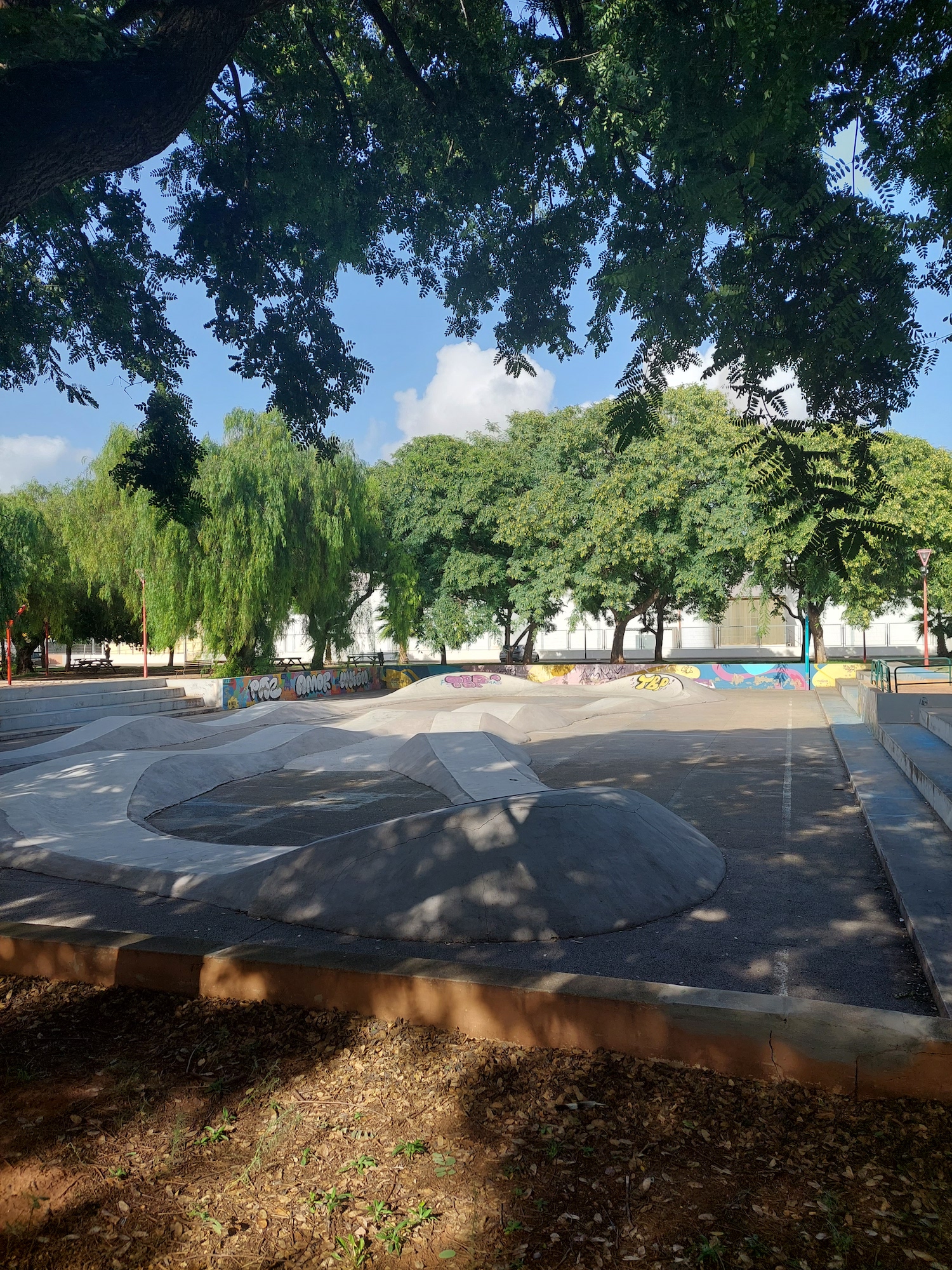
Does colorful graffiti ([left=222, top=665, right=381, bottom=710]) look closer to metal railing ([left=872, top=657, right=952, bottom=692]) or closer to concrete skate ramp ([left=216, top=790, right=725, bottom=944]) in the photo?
metal railing ([left=872, top=657, right=952, bottom=692])

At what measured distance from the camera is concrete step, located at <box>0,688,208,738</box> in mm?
22562

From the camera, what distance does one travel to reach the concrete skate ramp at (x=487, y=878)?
5.29 metres

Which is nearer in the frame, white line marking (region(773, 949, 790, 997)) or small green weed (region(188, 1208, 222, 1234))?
small green weed (region(188, 1208, 222, 1234))

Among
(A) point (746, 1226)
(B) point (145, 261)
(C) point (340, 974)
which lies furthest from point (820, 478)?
(B) point (145, 261)

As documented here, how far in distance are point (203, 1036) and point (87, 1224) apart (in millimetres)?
1188

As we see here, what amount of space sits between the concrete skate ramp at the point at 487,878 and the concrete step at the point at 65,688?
67.4ft

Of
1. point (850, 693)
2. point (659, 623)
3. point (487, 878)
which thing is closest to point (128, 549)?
point (659, 623)

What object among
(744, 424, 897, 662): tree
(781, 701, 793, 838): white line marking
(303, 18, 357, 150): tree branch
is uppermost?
(303, 18, 357, 150): tree branch

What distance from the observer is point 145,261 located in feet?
26.3

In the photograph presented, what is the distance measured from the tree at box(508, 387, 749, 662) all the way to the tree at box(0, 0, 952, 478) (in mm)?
25361

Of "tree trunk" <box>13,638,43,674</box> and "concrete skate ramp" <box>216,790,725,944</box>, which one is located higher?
"tree trunk" <box>13,638,43,674</box>

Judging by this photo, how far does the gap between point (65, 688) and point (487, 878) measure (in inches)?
991

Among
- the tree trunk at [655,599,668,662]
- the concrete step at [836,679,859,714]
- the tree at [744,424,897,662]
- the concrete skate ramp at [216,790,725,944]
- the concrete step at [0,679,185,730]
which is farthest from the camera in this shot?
the tree trunk at [655,599,668,662]

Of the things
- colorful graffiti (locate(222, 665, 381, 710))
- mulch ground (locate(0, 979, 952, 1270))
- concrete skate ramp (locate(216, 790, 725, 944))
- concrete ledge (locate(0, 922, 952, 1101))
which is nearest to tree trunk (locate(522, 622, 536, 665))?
colorful graffiti (locate(222, 665, 381, 710))
